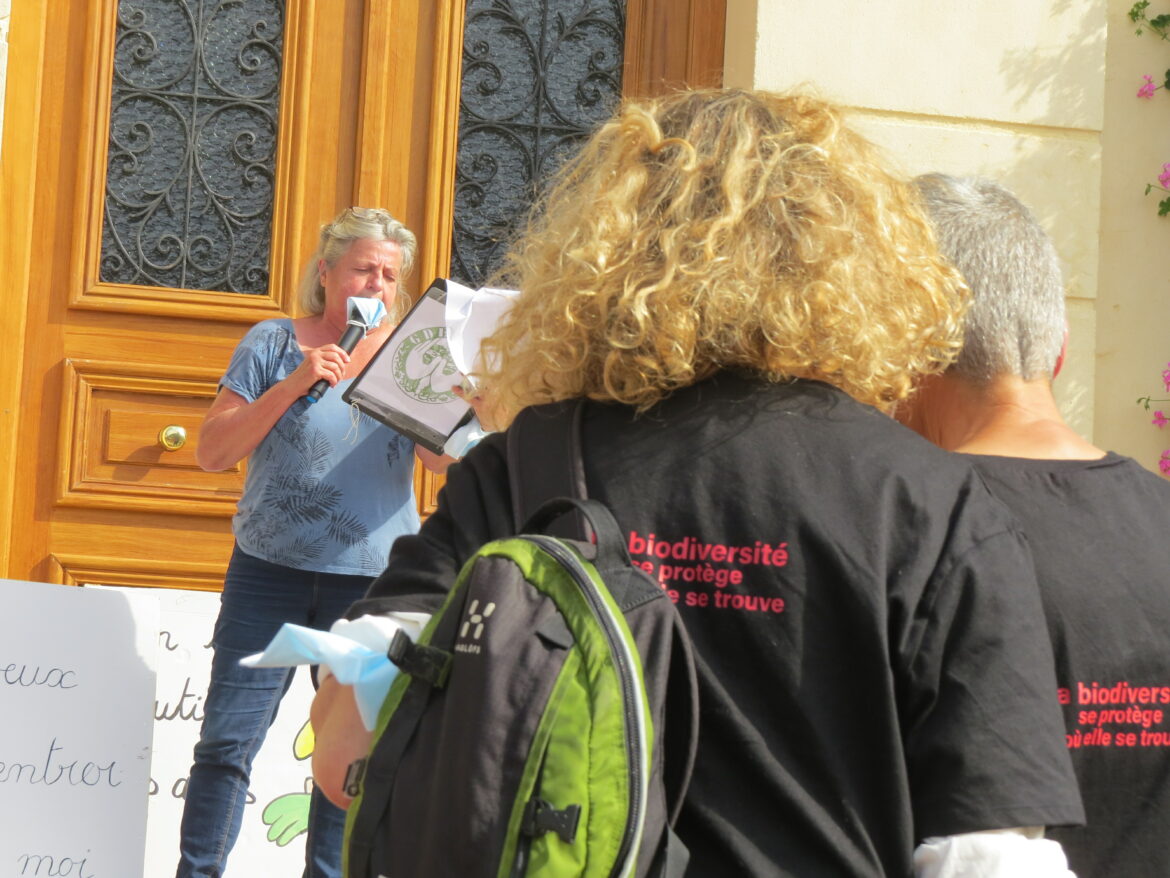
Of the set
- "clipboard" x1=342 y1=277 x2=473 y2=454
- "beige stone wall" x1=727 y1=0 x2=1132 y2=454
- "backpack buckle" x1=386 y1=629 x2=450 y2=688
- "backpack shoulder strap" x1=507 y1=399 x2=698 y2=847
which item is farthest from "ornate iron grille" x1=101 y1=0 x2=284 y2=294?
"backpack buckle" x1=386 y1=629 x2=450 y2=688

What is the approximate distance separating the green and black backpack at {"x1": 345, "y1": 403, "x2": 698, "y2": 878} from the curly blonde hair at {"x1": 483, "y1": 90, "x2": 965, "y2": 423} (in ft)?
0.59

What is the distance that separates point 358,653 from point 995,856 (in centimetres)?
59

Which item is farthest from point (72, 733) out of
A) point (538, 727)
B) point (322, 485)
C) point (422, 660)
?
point (538, 727)

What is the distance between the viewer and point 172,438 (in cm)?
392

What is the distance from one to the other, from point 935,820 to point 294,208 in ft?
10.9

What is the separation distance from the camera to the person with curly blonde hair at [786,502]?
1.12 metres

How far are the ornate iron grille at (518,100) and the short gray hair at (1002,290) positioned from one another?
8.94 ft

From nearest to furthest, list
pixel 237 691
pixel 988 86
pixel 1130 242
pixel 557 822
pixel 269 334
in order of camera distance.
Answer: pixel 557 822 → pixel 237 691 → pixel 269 334 → pixel 988 86 → pixel 1130 242

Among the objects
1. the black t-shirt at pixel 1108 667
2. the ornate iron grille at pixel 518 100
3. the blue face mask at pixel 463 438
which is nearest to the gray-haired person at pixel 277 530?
the blue face mask at pixel 463 438

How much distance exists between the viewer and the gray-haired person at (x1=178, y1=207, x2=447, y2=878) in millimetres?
3270

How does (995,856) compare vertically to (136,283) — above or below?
below

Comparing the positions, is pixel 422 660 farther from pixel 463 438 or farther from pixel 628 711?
pixel 463 438

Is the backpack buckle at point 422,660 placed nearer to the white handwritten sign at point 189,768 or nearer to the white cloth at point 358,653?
the white cloth at point 358,653

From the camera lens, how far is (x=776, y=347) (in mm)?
1194
